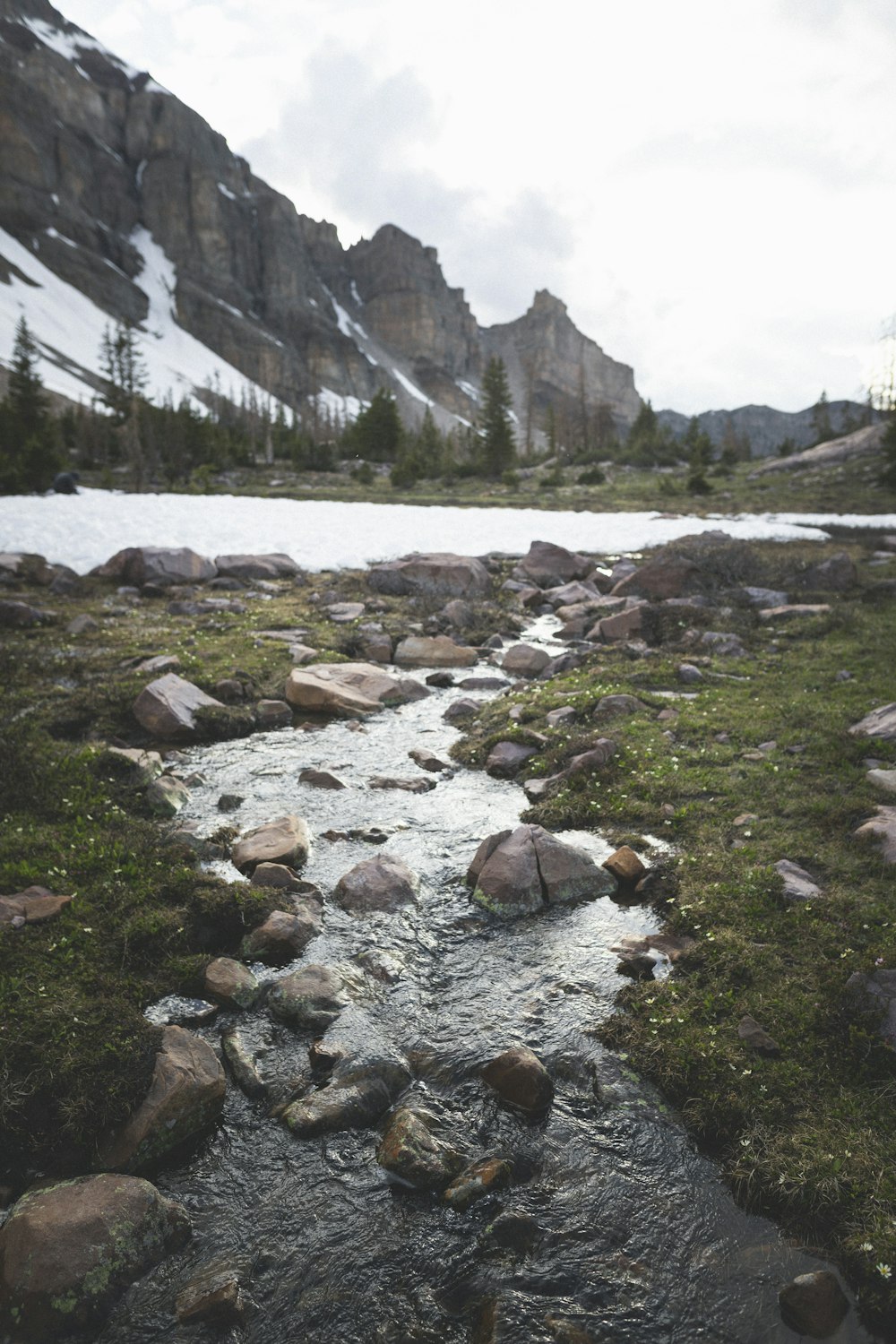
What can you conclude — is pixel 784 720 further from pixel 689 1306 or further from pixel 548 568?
pixel 548 568

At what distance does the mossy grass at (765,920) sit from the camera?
438 centimetres

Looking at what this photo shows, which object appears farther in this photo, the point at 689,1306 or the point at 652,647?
the point at 652,647

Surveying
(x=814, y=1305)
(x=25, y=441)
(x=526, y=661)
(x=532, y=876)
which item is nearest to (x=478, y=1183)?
(x=814, y=1305)

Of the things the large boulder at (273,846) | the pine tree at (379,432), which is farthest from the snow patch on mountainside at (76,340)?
the large boulder at (273,846)

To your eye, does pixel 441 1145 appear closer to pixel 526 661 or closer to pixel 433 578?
pixel 526 661

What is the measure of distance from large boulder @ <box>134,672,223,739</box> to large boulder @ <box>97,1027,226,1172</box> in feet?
22.9

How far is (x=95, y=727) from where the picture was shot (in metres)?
11.2

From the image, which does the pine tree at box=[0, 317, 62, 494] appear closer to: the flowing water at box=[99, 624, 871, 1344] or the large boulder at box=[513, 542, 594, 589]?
the large boulder at box=[513, 542, 594, 589]

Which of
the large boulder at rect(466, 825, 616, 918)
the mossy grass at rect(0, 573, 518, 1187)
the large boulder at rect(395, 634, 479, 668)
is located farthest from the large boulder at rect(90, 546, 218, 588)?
the large boulder at rect(466, 825, 616, 918)

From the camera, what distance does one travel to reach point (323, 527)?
30.8 metres

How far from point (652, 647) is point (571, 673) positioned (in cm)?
271

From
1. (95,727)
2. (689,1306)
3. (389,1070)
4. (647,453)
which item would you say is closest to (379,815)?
(389,1070)

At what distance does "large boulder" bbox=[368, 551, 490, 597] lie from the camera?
22688 millimetres

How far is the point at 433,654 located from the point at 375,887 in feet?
31.9
